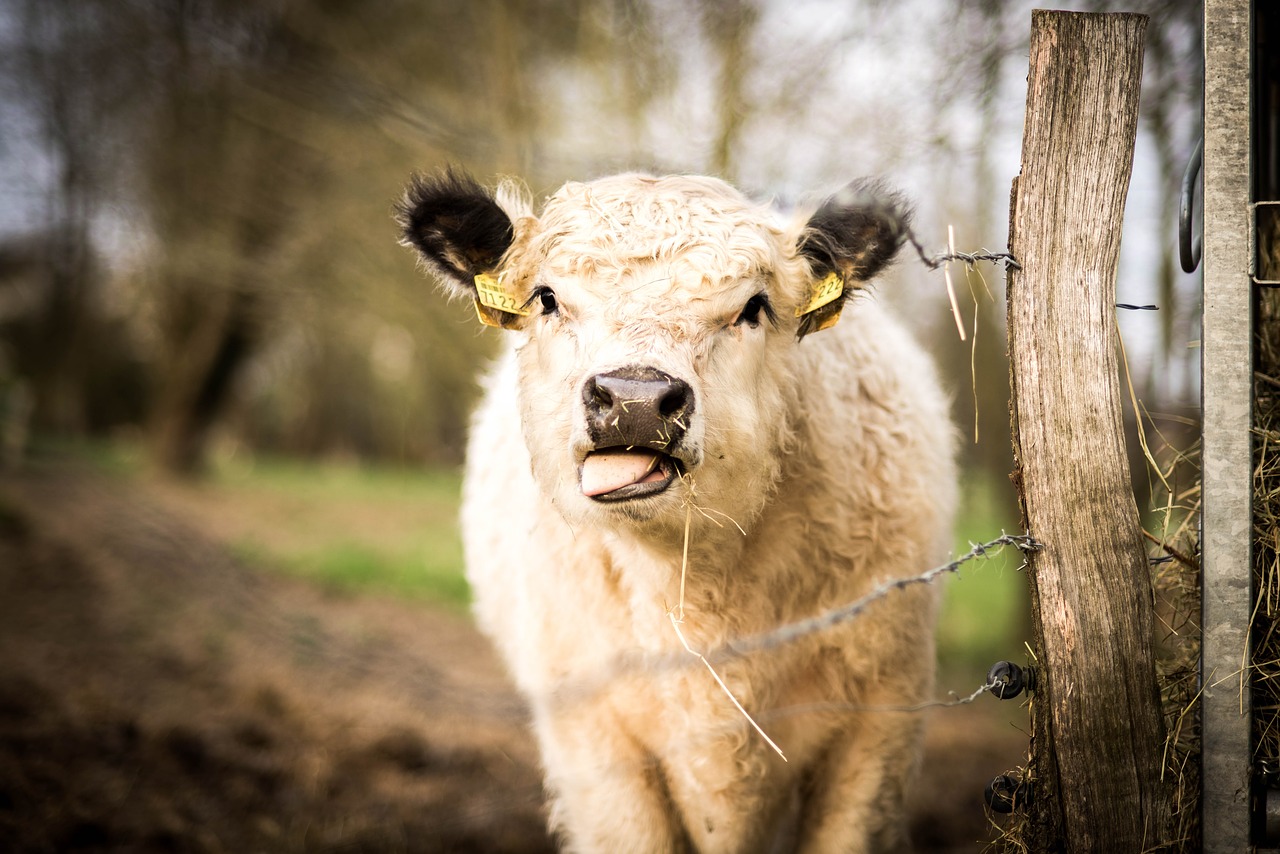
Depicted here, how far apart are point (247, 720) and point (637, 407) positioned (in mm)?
4665

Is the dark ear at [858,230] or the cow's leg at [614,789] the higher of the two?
the dark ear at [858,230]

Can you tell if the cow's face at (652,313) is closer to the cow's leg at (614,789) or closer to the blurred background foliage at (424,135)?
the blurred background foliage at (424,135)

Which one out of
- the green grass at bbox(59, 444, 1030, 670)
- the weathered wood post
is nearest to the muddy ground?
the green grass at bbox(59, 444, 1030, 670)

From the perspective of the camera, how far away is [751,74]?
6270 mm

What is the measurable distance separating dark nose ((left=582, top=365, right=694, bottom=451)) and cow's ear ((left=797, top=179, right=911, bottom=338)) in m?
0.82

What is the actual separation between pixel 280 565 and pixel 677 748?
27.7ft

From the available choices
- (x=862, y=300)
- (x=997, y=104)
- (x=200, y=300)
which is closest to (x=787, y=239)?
(x=862, y=300)

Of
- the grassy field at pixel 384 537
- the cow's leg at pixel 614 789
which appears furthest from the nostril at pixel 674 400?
the grassy field at pixel 384 537

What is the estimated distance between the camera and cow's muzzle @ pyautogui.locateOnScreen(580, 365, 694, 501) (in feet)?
7.20

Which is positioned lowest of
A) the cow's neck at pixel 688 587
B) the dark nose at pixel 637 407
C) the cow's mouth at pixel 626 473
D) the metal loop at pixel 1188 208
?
the cow's neck at pixel 688 587

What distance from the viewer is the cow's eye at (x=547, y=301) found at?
110 inches

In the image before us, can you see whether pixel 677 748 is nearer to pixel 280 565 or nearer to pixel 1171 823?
pixel 1171 823

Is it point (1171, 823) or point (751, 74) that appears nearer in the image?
point (1171, 823)

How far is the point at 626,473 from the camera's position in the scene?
2309mm
